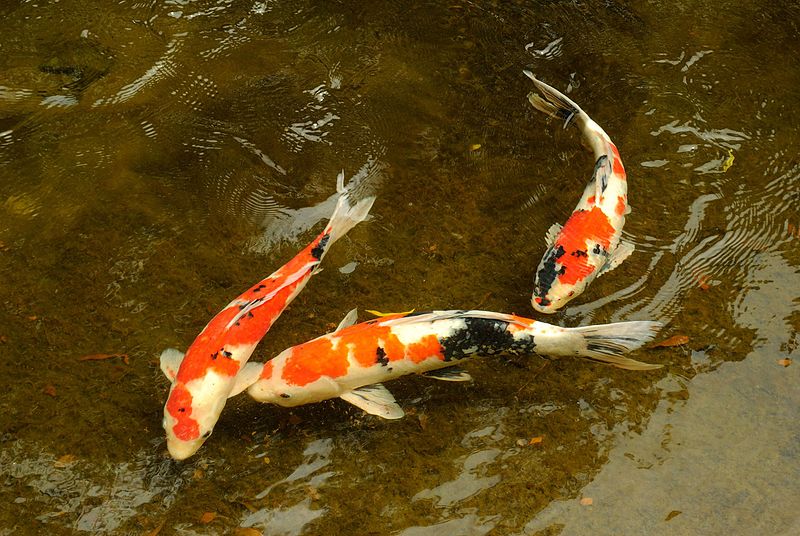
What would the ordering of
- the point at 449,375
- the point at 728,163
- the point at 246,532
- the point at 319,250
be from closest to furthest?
the point at 246,532
the point at 449,375
the point at 319,250
the point at 728,163

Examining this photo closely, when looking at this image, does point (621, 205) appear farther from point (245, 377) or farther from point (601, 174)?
point (245, 377)

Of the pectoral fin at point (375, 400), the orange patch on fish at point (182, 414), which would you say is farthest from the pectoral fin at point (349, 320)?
the orange patch on fish at point (182, 414)

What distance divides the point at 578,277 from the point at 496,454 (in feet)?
3.19

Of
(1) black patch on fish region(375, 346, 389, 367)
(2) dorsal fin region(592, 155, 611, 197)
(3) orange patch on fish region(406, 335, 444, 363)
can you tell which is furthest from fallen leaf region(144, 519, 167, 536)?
(2) dorsal fin region(592, 155, 611, 197)

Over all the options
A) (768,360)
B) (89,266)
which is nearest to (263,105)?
(89,266)

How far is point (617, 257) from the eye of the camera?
3.98 m

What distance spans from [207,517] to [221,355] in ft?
2.23

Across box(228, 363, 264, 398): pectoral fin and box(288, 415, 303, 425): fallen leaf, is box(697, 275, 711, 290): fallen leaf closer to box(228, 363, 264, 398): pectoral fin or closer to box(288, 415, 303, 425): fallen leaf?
box(288, 415, 303, 425): fallen leaf

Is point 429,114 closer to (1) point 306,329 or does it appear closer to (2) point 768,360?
(1) point 306,329

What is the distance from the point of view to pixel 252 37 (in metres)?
5.34

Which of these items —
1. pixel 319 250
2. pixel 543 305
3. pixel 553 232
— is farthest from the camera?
pixel 553 232

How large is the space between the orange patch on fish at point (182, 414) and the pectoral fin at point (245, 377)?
0.66ft

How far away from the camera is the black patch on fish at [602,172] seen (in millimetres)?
4113

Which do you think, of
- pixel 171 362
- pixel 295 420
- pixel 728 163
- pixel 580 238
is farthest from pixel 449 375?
pixel 728 163
